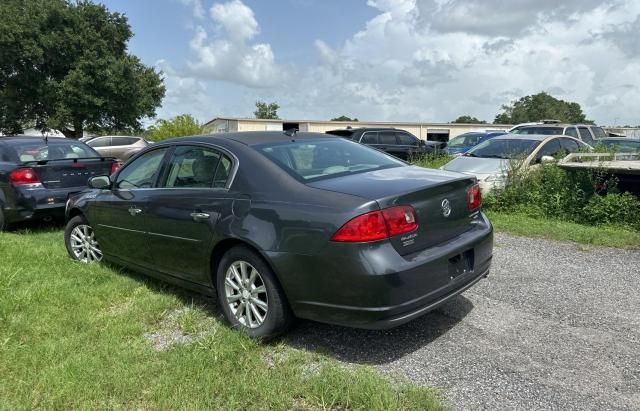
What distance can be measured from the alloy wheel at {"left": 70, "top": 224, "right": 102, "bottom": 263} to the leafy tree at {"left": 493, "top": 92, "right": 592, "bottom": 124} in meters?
101

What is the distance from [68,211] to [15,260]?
80cm

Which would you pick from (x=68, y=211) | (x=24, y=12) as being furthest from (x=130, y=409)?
(x=24, y=12)

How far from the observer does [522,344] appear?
367 cm

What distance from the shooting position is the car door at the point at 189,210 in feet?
13.1

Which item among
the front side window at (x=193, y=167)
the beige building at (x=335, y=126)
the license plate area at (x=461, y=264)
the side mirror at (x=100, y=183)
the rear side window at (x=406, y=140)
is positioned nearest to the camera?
the license plate area at (x=461, y=264)

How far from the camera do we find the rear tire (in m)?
3.61

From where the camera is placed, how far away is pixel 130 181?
16.9 feet

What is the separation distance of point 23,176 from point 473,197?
257 inches

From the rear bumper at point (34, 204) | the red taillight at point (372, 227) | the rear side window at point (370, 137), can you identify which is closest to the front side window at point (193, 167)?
the red taillight at point (372, 227)

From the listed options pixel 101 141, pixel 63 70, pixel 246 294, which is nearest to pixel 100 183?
pixel 246 294

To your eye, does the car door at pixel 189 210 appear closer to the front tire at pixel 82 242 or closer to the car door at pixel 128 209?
the car door at pixel 128 209

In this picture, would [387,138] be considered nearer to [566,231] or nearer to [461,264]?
[566,231]

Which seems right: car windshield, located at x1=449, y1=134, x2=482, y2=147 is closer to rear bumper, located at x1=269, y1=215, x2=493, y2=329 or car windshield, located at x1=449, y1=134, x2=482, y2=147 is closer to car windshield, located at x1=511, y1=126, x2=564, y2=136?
car windshield, located at x1=511, y1=126, x2=564, y2=136

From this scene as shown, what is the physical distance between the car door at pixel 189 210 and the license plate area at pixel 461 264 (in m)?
1.64
